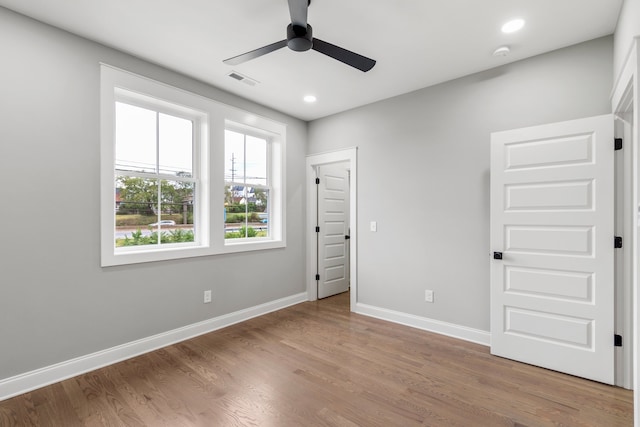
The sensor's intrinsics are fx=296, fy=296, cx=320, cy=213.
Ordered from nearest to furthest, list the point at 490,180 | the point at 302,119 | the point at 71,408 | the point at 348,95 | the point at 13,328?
the point at 71,408 → the point at 13,328 → the point at 490,180 → the point at 348,95 → the point at 302,119

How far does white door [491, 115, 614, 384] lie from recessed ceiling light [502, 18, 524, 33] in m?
0.82

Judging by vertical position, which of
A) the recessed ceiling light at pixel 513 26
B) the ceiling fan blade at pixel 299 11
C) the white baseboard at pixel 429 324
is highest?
the recessed ceiling light at pixel 513 26

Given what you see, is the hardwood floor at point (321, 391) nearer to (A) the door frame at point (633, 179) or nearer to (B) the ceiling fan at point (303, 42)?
(A) the door frame at point (633, 179)

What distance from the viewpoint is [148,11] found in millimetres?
2164

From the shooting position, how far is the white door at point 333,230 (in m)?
4.71

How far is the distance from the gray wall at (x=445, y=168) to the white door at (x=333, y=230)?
846mm

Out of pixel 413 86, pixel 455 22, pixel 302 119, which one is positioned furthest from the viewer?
pixel 302 119

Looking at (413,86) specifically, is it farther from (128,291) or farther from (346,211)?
(128,291)

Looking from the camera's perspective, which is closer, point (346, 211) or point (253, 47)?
point (253, 47)

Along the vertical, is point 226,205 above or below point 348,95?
below

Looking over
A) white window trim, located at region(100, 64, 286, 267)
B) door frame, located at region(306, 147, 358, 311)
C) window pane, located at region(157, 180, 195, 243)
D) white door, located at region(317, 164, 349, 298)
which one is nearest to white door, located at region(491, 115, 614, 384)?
door frame, located at region(306, 147, 358, 311)

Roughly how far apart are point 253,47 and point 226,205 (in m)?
1.81

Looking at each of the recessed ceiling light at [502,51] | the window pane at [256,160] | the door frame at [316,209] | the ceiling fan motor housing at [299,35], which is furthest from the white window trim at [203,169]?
the recessed ceiling light at [502,51]

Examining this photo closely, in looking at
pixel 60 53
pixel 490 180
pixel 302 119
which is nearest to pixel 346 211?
pixel 302 119
